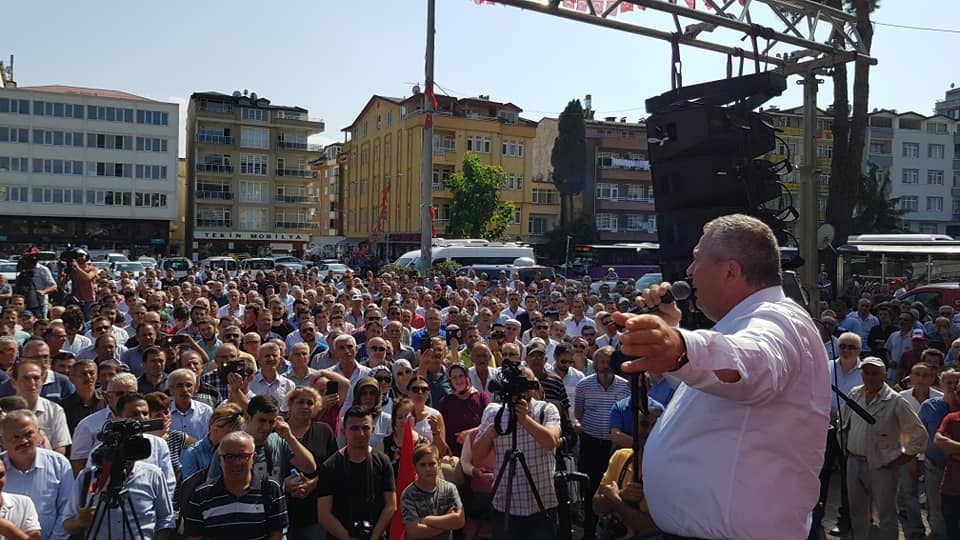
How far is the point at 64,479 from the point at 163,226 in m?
58.6

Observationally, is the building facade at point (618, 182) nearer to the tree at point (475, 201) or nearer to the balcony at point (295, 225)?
the tree at point (475, 201)

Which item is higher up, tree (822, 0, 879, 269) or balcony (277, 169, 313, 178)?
balcony (277, 169, 313, 178)

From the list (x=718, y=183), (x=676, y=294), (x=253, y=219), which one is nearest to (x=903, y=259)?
(x=718, y=183)

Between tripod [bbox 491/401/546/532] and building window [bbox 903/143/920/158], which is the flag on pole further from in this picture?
building window [bbox 903/143/920/158]

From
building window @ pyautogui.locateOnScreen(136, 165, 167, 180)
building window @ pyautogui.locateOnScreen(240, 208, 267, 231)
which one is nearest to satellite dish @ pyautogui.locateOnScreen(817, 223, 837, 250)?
building window @ pyautogui.locateOnScreen(136, 165, 167, 180)

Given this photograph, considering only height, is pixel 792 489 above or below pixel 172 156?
below

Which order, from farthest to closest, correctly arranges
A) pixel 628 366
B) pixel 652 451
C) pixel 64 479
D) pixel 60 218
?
1. pixel 60 218
2. pixel 64 479
3. pixel 652 451
4. pixel 628 366

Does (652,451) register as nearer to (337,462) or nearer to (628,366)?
(628,366)

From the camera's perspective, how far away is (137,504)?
4.53 metres

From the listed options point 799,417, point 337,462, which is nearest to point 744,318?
point 799,417

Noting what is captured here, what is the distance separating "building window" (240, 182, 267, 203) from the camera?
65500 mm

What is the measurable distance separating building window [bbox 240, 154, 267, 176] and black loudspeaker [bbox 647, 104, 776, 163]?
209 feet

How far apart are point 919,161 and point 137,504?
78980 millimetres

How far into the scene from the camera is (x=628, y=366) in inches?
71.6
